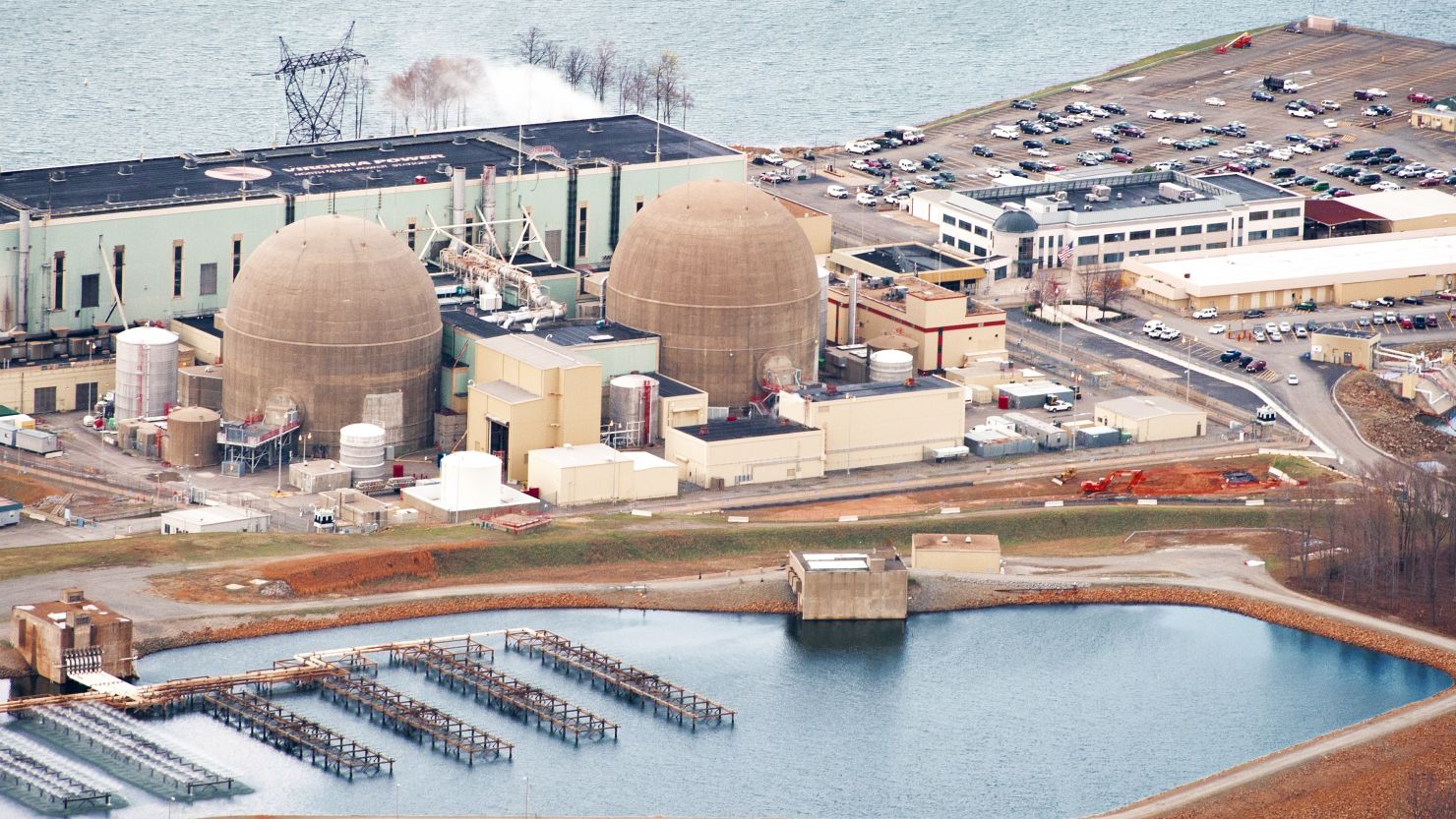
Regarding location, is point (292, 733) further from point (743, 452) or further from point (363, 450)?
point (743, 452)

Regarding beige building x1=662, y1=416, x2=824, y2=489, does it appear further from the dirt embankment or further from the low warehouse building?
the dirt embankment

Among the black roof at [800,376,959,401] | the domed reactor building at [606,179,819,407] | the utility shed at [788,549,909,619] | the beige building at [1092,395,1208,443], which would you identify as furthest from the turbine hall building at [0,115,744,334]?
the utility shed at [788,549,909,619]

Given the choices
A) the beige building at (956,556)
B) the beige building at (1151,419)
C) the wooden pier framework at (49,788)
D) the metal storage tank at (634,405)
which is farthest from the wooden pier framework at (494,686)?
the beige building at (1151,419)

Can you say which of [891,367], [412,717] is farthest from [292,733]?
[891,367]

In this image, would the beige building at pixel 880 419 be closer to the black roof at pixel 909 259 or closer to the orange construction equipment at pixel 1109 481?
the orange construction equipment at pixel 1109 481

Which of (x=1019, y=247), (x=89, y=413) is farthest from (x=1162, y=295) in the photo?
(x=89, y=413)

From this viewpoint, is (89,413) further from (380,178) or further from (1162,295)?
(1162,295)
